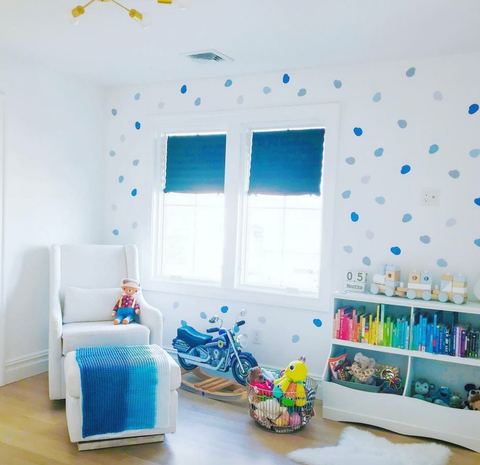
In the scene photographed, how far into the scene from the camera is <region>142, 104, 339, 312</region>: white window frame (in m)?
3.51

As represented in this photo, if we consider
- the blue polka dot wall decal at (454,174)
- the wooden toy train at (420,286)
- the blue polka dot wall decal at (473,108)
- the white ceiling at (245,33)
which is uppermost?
the white ceiling at (245,33)

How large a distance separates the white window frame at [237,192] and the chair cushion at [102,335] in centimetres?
72

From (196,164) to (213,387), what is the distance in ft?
Answer: 5.73

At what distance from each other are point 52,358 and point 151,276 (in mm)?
1192

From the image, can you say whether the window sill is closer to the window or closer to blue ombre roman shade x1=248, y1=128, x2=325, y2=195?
the window

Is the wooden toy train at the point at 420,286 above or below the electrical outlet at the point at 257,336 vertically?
above

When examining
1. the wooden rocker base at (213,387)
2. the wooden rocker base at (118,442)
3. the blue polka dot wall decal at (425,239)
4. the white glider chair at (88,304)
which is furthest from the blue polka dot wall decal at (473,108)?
the wooden rocker base at (118,442)

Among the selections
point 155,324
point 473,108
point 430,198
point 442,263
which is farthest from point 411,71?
point 155,324

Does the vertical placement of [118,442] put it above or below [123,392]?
below

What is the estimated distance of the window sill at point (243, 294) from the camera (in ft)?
11.8

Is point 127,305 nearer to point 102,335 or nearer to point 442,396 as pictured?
point 102,335

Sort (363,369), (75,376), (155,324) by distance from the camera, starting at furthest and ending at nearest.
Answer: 1. (155,324)
2. (363,369)
3. (75,376)

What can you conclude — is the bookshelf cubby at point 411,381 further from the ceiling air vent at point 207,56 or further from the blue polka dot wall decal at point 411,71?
the ceiling air vent at point 207,56

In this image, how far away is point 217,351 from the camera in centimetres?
356
